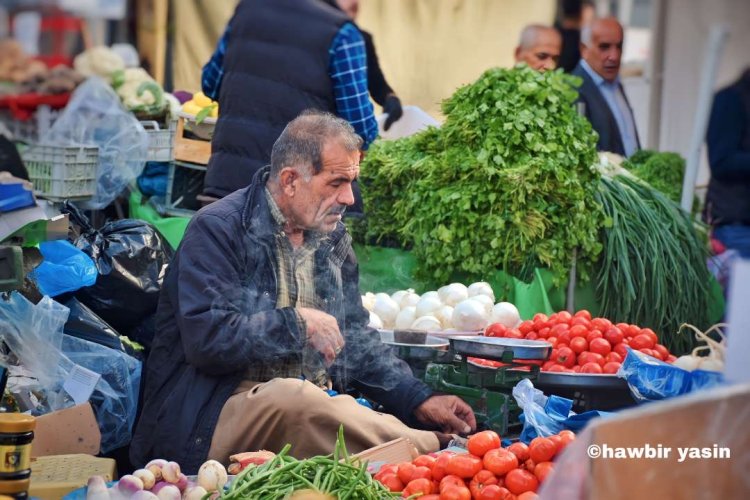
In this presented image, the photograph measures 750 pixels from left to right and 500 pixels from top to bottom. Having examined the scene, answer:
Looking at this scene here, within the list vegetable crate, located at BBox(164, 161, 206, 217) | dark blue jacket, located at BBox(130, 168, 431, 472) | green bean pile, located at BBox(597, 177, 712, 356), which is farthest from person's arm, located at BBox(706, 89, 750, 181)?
dark blue jacket, located at BBox(130, 168, 431, 472)

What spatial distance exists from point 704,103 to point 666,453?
14.4 ft

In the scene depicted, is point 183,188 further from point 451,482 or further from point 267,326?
point 451,482

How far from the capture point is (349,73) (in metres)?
4.48

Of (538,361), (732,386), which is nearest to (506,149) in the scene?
(538,361)

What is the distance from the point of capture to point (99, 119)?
5.61 metres

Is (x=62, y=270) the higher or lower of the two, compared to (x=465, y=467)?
higher

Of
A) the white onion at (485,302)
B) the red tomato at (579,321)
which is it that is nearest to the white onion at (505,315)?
the white onion at (485,302)

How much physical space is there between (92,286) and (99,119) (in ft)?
5.37

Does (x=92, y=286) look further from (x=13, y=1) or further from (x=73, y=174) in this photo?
(x=13, y=1)

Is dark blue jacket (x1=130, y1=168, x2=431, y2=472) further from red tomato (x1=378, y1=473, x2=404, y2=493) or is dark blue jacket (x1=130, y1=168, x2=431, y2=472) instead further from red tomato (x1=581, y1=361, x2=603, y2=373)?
red tomato (x1=581, y1=361, x2=603, y2=373)

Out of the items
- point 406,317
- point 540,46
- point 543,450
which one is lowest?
point 406,317

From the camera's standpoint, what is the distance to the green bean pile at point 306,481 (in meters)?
2.65

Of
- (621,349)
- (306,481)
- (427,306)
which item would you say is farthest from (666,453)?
(427,306)

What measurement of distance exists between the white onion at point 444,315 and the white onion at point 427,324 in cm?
4
